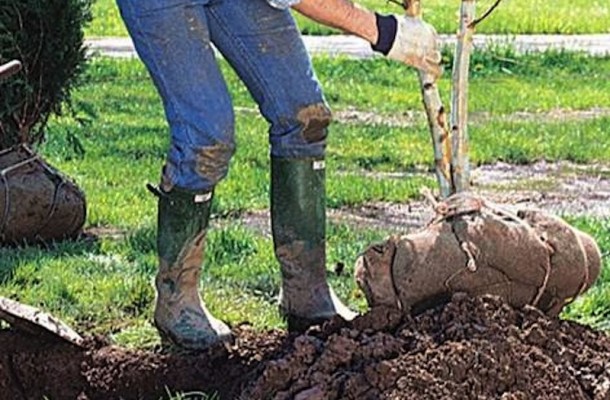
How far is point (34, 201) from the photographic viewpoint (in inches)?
271

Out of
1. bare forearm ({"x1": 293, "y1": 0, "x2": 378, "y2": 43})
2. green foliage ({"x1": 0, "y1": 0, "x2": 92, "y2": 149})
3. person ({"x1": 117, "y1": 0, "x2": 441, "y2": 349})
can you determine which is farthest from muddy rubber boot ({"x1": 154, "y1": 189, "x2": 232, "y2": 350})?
green foliage ({"x1": 0, "y1": 0, "x2": 92, "y2": 149})

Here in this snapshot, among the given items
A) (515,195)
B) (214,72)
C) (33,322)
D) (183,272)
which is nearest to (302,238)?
(183,272)

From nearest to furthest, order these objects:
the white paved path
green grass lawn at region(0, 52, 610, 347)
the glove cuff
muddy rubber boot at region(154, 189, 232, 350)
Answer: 1. the glove cuff
2. muddy rubber boot at region(154, 189, 232, 350)
3. green grass lawn at region(0, 52, 610, 347)
4. the white paved path

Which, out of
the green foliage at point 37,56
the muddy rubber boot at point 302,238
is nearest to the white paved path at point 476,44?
the green foliage at point 37,56

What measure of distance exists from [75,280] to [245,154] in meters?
3.51

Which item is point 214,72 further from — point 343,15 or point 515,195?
point 515,195

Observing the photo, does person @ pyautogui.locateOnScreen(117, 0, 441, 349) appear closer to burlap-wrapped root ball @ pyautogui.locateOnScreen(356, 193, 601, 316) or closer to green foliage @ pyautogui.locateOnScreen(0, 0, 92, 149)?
burlap-wrapped root ball @ pyautogui.locateOnScreen(356, 193, 601, 316)

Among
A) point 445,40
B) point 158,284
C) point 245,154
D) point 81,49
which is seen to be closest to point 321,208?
point 158,284

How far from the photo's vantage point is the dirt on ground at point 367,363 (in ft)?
12.3

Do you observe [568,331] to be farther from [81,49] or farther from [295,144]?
[81,49]

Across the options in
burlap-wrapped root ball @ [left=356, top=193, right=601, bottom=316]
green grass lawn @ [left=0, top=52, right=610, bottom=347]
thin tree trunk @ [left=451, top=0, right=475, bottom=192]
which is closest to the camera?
burlap-wrapped root ball @ [left=356, top=193, right=601, bottom=316]

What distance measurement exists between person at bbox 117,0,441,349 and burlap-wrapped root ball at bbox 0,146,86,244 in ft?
7.42

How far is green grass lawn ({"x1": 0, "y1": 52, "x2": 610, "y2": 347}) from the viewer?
565 centimetres

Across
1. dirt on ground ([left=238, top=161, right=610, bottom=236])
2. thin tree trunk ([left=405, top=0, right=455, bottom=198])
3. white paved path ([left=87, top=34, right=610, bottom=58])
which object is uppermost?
thin tree trunk ([left=405, top=0, right=455, bottom=198])
